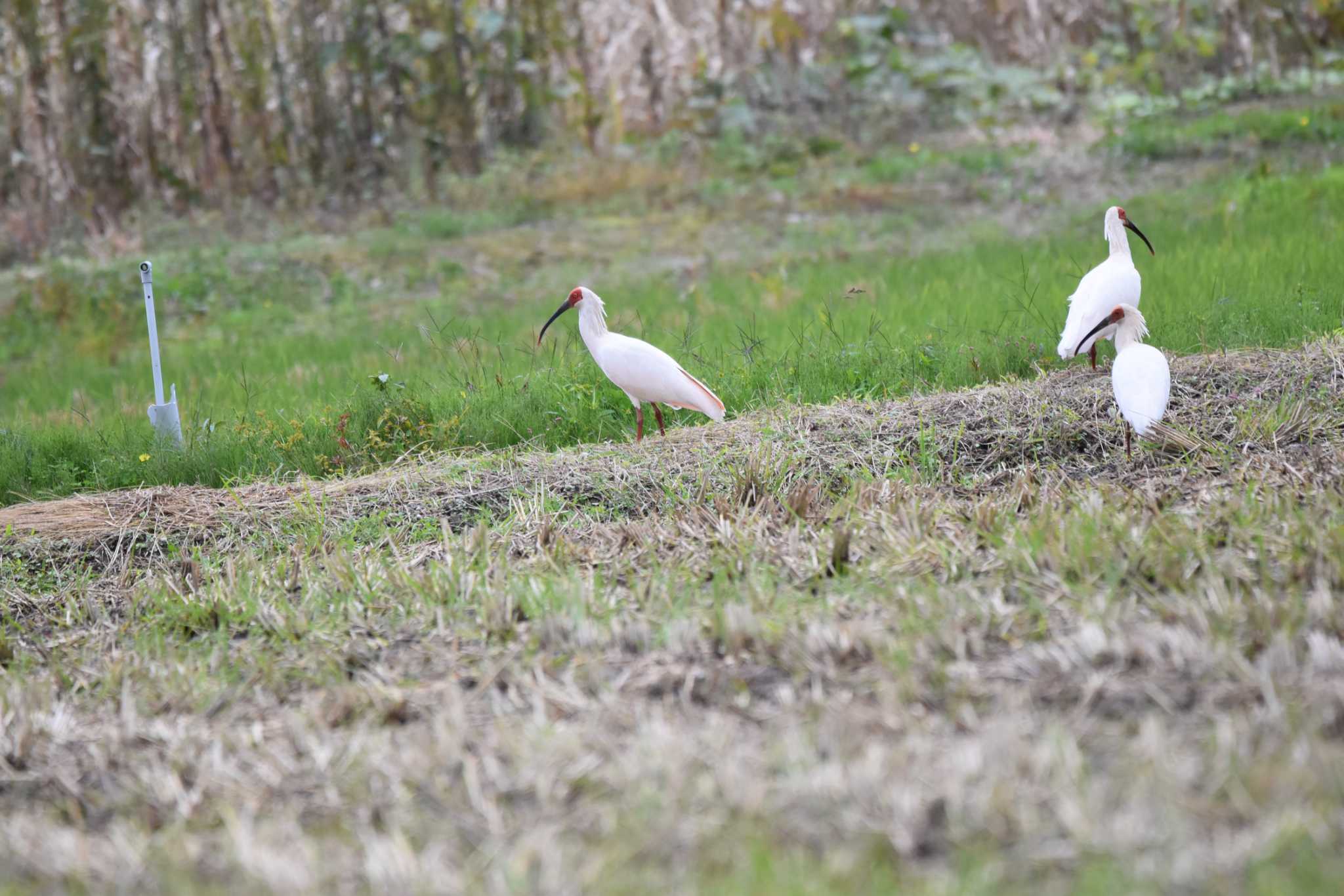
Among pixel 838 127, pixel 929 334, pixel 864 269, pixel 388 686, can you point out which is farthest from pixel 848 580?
pixel 838 127

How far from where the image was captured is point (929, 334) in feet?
22.0

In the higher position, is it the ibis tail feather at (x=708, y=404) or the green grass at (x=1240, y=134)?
Result: the green grass at (x=1240, y=134)

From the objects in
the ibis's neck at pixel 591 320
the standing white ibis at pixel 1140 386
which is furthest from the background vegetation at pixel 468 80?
the standing white ibis at pixel 1140 386

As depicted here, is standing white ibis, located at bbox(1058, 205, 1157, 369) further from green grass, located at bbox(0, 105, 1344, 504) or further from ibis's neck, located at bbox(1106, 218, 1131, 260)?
green grass, located at bbox(0, 105, 1344, 504)

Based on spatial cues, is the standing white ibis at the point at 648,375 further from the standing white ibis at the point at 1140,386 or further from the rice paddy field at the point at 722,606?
the standing white ibis at the point at 1140,386

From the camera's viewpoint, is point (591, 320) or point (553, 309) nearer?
point (591, 320)

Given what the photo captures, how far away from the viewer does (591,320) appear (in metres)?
5.75

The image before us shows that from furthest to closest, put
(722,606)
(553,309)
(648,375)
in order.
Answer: (553,309), (648,375), (722,606)

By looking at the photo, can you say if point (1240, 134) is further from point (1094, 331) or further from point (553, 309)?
point (1094, 331)

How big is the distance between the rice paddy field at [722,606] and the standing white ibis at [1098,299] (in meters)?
0.23

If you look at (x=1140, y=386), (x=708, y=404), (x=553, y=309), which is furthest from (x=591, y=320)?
(x=553, y=309)

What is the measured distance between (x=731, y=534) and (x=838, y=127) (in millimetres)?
12580

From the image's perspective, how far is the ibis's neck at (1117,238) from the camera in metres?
6.03

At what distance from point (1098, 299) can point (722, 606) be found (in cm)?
290
